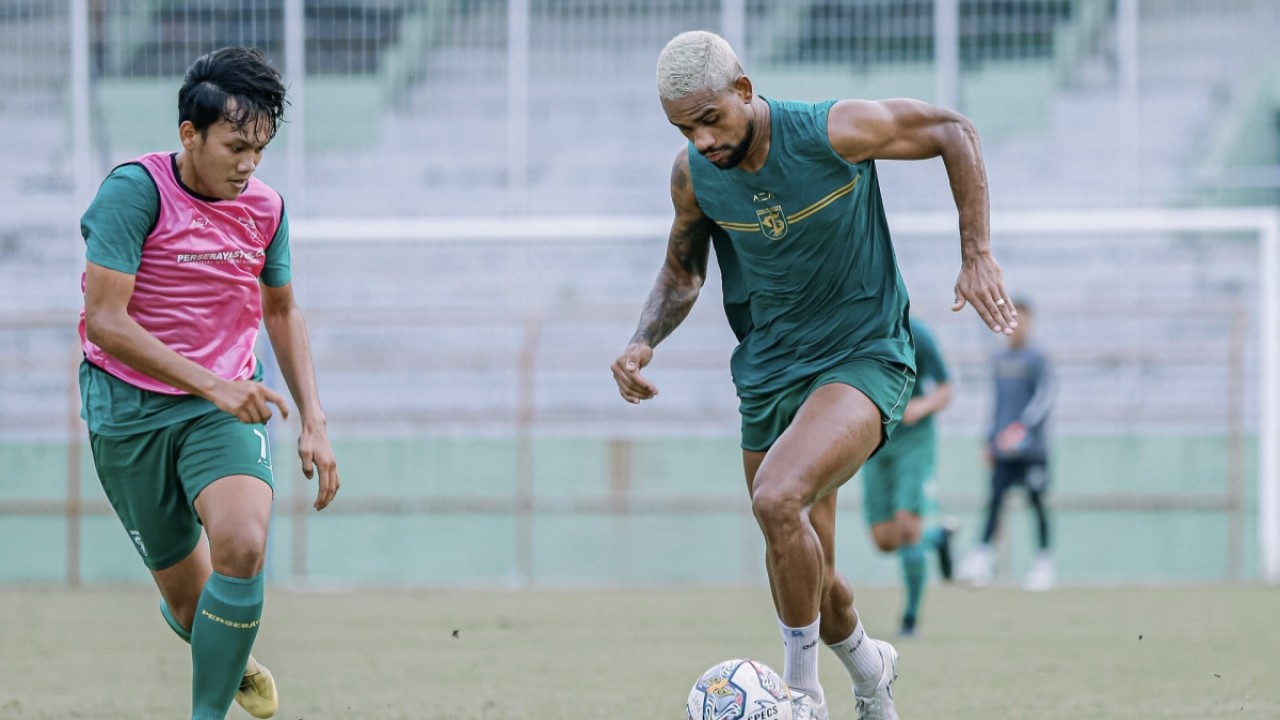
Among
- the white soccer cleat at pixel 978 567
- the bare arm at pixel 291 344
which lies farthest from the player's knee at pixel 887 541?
the bare arm at pixel 291 344

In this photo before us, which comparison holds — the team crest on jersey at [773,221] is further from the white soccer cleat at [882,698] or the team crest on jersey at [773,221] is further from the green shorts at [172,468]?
the green shorts at [172,468]

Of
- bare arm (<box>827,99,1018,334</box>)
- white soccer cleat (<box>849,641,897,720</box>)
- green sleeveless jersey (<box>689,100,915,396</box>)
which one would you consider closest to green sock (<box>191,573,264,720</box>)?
green sleeveless jersey (<box>689,100,915,396</box>)

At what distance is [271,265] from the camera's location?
539 centimetres

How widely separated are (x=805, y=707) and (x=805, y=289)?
1313 mm

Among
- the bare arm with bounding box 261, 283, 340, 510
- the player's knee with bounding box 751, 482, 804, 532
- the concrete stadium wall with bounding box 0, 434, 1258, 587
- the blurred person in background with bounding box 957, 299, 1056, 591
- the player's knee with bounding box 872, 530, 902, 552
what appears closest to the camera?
the player's knee with bounding box 751, 482, 804, 532

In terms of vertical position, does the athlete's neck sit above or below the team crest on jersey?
above

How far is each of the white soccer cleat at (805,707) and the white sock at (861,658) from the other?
1.11 ft

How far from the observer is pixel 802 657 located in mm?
5242

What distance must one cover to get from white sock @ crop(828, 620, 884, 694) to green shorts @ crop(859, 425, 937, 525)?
474 cm

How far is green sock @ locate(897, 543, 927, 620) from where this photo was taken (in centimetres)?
1022

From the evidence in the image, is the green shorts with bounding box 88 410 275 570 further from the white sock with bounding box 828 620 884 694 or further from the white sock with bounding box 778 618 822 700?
the white sock with bounding box 828 620 884 694

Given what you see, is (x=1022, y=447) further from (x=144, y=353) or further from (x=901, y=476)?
(x=144, y=353)

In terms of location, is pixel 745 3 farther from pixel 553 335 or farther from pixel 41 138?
pixel 41 138

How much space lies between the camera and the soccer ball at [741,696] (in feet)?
16.6
